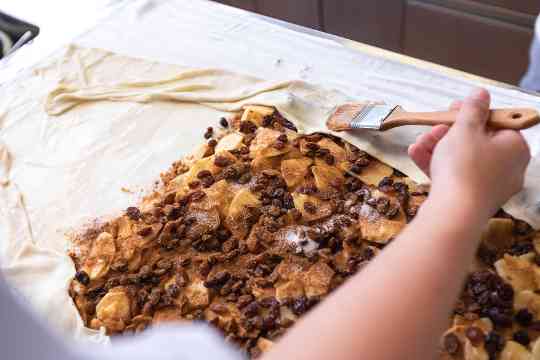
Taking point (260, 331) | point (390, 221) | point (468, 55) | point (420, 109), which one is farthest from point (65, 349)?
point (468, 55)

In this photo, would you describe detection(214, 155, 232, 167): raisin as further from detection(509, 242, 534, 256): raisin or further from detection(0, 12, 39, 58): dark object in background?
detection(0, 12, 39, 58): dark object in background

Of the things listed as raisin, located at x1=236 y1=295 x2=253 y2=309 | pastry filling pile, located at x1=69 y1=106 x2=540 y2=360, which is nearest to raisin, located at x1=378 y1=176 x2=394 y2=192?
pastry filling pile, located at x1=69 y1=106 x2=540 y2=360

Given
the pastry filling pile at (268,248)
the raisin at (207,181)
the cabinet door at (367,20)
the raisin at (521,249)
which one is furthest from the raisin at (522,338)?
the cabinet door at (367,20)

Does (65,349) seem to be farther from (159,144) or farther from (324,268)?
(159,144)

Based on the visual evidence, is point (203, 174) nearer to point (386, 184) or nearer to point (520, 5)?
point (386, 184)

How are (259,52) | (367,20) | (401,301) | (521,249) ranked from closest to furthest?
(401,301)
(521,249)
(259,52)
(367,20)

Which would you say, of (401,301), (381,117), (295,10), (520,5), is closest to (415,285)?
(401,301)

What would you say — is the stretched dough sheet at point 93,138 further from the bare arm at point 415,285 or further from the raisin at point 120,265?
the bare arm at point 415,285

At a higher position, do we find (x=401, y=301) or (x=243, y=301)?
(x=401, y=301)
